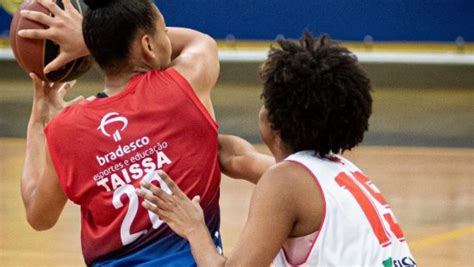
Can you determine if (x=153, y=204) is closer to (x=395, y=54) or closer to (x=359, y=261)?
(x=359, y=261)

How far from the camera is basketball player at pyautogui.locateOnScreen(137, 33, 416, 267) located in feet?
7.79

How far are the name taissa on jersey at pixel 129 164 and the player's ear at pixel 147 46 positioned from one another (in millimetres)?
215

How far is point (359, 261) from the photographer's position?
93.6 inches

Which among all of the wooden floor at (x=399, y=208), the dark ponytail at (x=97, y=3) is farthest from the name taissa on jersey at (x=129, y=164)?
the wooden floor at (x=399, y=208)

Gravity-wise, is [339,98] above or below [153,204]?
above

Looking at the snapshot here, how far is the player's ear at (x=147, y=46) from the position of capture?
269 centimetres

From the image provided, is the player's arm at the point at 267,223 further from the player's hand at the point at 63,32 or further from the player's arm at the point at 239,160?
the player's hand at the point at 63,32

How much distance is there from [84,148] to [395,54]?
8.34 m

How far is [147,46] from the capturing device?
271 centimetres

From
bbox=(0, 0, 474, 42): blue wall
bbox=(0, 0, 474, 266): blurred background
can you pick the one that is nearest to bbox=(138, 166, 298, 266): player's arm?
bbox=(0, 0, 474, 266): blurred background

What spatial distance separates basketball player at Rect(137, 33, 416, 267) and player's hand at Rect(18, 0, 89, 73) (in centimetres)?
56

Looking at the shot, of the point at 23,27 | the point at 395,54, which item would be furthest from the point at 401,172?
the point at 23,27

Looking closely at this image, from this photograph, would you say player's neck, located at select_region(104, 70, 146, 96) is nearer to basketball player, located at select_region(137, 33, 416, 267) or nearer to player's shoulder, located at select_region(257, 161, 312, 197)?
basketball player, located at select_region(137, 33, 416, 267)

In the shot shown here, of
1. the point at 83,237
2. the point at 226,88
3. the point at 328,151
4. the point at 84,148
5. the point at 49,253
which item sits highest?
the point at 328,151
